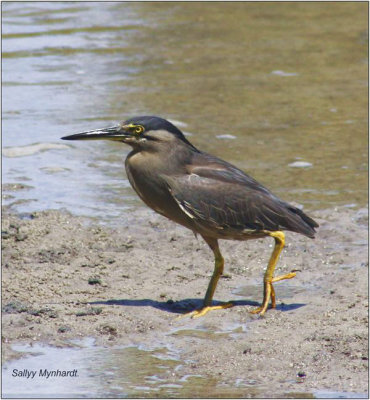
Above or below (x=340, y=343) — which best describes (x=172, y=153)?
above

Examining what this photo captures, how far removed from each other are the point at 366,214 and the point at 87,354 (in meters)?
3.47

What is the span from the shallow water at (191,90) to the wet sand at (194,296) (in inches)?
22.6

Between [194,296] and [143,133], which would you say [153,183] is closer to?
[143,133]

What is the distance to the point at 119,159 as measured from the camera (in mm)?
9609

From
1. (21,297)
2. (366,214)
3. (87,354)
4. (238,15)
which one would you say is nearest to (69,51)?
(238,15)

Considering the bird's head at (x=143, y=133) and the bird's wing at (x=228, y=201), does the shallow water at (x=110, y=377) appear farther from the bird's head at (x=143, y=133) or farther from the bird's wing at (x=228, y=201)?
the bird's head at (x=143, y=133)

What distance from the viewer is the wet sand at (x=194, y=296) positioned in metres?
5.83

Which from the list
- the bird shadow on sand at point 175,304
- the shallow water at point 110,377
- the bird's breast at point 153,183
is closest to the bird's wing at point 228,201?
the bird's breast at point 153,183

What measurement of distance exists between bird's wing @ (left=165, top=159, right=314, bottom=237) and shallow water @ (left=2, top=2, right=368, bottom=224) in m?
1.94

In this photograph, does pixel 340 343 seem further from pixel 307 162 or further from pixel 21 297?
pixel 307 162

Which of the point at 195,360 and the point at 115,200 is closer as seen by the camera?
the point at 195,360

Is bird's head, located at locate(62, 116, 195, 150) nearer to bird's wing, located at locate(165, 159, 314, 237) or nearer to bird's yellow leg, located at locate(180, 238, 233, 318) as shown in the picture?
bird's wing, located at locate(165, 159, 314, 237)

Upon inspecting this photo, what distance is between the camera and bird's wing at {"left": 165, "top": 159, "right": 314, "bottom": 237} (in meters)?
6.36

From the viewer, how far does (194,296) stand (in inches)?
274
